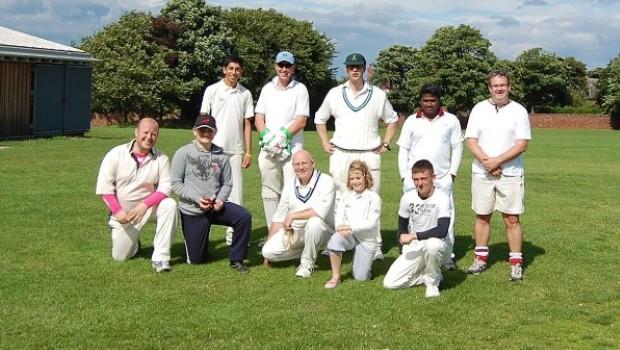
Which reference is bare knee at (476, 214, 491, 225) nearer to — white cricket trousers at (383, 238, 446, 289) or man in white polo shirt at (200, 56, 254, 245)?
white cricket trousers at (383, 238, 446, 289)

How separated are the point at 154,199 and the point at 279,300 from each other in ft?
6.20

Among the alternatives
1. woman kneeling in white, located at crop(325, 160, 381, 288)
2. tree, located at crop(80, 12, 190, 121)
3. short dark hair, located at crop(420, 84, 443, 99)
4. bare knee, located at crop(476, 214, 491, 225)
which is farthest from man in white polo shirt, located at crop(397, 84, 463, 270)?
tree, located at crop(80, 12, 190, 121)

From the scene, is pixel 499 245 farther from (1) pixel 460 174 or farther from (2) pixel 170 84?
(2) pixel 170 84

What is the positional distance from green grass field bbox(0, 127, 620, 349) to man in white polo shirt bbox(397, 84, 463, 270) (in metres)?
0.95

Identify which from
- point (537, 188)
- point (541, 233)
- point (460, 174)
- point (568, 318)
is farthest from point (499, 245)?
point (460, 174)

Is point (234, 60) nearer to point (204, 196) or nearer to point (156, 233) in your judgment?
point (204, 196)

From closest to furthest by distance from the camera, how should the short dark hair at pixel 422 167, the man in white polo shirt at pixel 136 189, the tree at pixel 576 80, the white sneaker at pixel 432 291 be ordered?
the white sneaker at pixel 432 291, the short dark hair at pixel 422 167, the man in white polo shirt at pixel 136 189, the tree at pixel 576 80

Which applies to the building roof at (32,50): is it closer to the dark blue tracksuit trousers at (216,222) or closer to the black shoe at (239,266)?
the dark blue tracksuit trousers at (216,222)

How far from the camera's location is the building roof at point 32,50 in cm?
2461

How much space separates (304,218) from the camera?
732 centimetres

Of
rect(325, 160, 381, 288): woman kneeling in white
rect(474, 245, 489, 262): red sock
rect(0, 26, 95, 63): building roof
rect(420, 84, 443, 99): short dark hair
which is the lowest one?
rect(474, 245, 489, 262): red sock

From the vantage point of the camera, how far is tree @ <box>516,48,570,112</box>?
72250mm

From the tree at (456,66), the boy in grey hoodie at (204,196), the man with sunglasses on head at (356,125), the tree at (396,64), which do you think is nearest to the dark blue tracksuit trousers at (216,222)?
the boy in grey hoodie at (204,196)

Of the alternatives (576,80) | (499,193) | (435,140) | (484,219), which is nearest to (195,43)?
(435,140)
